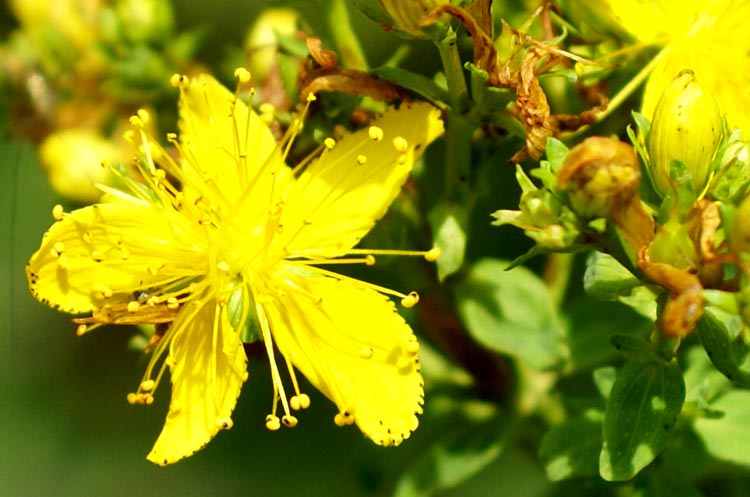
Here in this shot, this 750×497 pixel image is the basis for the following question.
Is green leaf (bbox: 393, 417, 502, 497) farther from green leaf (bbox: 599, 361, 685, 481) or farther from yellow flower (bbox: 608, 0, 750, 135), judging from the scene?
yellow flower (bbox: 608, 0, 750, 135)

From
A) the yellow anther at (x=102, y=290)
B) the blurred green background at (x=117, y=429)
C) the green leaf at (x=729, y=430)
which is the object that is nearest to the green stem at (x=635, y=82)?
the green leaf at (x=729, y=430)

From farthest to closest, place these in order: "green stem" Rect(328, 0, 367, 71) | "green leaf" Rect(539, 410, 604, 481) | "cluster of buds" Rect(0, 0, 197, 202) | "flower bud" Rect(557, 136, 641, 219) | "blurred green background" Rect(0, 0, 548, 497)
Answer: "blurred green background" Rect(0, 0, 548, 497) < "cluster of buds" Rect(0, 0, 197, 202) < "green stem" Rect(328, 0, 367, 71) < "green leaf" Rect(539, 410, 604, 481) < "flower bud" Rect(557, 136, 641, 219)

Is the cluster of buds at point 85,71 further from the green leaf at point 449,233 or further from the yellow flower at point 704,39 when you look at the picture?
the yellow flower at point 704,39

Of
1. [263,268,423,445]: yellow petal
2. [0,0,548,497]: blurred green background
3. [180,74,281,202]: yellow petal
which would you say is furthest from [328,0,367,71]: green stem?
[0,0,548,497]: blurred green background

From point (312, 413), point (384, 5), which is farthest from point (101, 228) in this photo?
point (312, 413)

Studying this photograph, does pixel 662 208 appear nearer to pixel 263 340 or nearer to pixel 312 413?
pixel 263 340
